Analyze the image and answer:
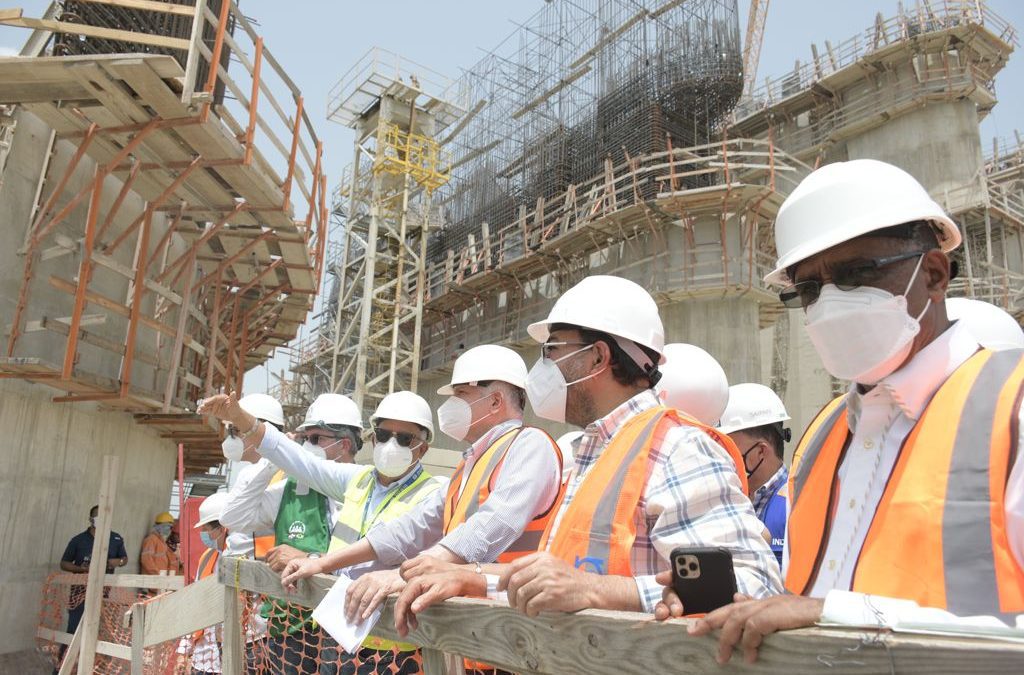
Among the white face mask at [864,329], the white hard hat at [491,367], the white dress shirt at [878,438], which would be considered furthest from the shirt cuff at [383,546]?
the white face mask at [864,329]

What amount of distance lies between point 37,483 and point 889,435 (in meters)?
9.28

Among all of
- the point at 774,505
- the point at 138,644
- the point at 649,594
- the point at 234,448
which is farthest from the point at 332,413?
the point at 649,594

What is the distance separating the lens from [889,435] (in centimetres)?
164

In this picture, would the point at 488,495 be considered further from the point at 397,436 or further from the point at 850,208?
the point at 850,208

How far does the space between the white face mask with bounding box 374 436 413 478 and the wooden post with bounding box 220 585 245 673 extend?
3.54ft

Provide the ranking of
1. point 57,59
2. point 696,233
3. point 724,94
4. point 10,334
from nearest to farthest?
point 57,59 < point 10,334 < point 696,233 < point 724,94

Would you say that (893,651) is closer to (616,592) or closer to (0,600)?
(616,592)

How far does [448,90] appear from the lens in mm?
26688

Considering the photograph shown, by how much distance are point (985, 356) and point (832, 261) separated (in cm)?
36

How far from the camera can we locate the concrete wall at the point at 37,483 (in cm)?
814

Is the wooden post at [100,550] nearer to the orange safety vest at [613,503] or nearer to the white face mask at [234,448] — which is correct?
the white face mask at [234,448]

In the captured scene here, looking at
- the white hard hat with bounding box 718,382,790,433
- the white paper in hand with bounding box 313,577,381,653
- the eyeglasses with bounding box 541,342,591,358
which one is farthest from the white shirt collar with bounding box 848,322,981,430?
the white hard hat with bounding box 718,382,790,433

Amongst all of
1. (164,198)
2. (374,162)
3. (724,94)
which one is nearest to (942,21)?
(724,94)

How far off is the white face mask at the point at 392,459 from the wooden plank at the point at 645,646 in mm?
1982
